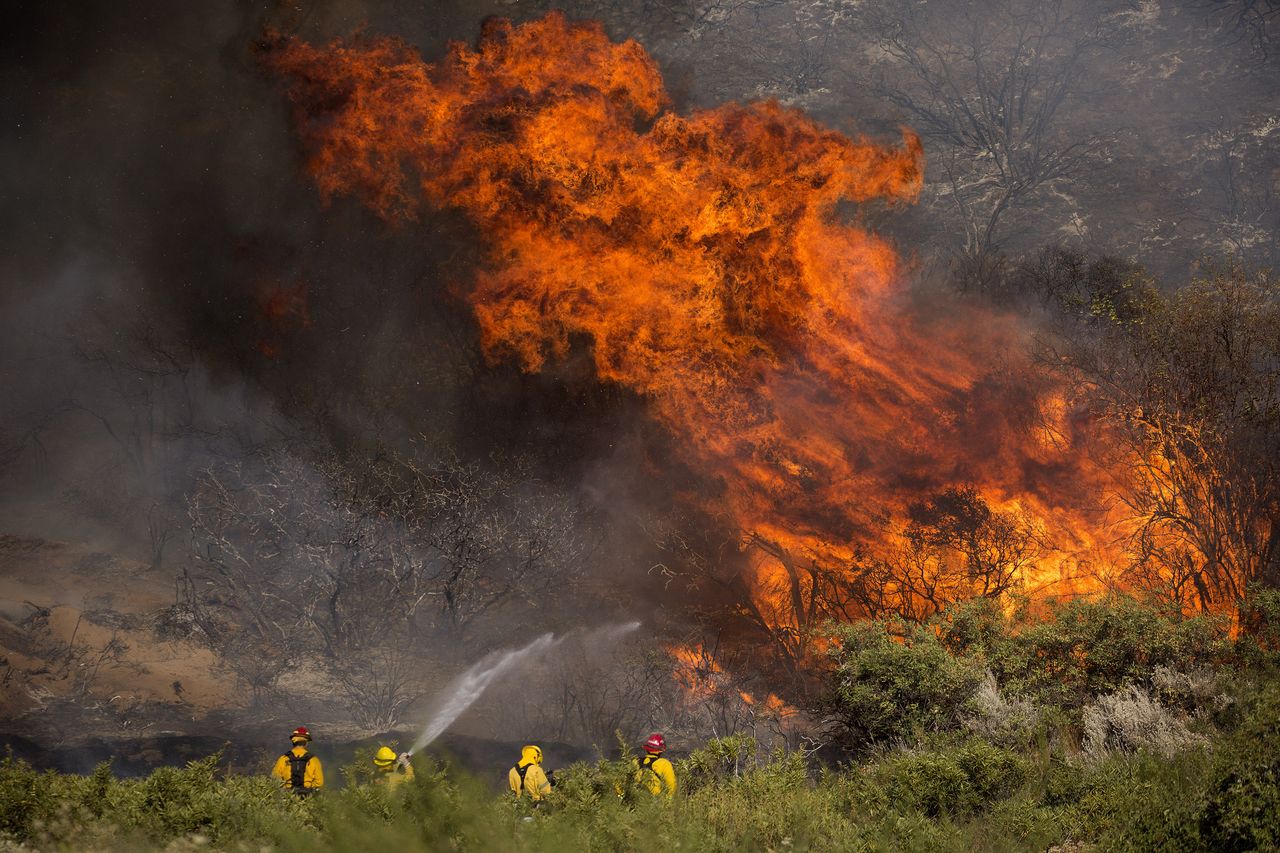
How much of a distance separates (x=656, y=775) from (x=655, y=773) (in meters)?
0.18

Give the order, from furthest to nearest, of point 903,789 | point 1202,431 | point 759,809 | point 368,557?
point 368,557, point 1202,431, point 903,789, point 759,809

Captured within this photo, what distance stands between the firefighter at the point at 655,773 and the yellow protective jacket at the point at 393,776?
104 inches

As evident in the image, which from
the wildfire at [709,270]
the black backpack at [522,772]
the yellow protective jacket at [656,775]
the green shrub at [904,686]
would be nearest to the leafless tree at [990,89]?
the wildfire at [709,270]

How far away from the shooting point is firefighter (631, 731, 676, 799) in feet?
37.2

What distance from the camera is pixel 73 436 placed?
22.5 meters

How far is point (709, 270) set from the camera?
2222cm

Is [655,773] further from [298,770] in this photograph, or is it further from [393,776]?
[298,770]

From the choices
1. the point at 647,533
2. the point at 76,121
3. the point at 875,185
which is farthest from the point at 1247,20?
the point at 76,121

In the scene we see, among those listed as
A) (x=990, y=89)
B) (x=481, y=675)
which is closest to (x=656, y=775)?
(x=481, y=675)

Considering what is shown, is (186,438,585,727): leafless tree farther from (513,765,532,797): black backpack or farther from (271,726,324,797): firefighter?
(513,765,532,797): black backpack

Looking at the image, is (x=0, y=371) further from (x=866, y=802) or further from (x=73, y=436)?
(x=866, y=802)

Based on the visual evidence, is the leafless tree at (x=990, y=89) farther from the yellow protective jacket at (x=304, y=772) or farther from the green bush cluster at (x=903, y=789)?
the yellow protective jacket at (x=304, y=772)

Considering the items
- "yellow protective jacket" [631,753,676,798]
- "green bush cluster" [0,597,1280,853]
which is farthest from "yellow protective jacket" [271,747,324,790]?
"yellow protective jacket" [631,753,676,798]

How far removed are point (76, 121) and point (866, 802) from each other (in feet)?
74.5
